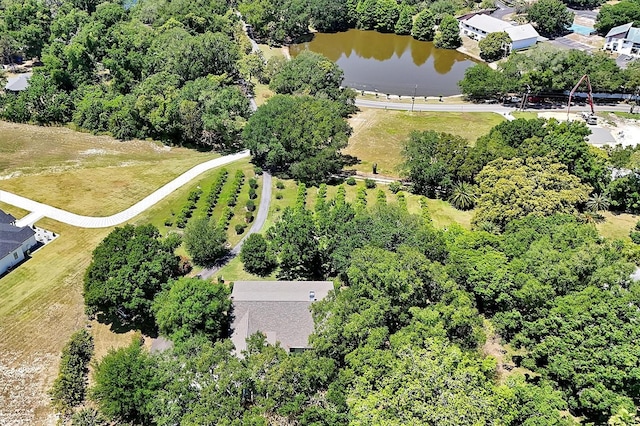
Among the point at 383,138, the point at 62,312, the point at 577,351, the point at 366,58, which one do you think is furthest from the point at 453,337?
the point at 366,58

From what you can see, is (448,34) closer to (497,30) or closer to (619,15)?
(497,30)

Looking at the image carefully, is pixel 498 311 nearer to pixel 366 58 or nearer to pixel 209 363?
pixel 209 363

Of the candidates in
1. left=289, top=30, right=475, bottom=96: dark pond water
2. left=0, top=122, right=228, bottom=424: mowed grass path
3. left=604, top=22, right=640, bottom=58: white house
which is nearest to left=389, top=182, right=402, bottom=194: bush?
left=0, top=122, right=228, bottom=424: mowed grass path

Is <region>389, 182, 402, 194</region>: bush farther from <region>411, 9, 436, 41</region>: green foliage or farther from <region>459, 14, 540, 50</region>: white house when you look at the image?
<region>411, 9, 436, 41</region>: green foliage

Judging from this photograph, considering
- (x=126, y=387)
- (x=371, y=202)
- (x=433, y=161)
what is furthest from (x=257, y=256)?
(x=433, y=161)

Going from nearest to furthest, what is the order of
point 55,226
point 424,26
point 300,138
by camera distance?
point 55,226 < point 300,138 < point 424,26

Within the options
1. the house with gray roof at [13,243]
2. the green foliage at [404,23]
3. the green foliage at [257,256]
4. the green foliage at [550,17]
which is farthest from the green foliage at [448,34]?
the house with gray roof at [13,243]
